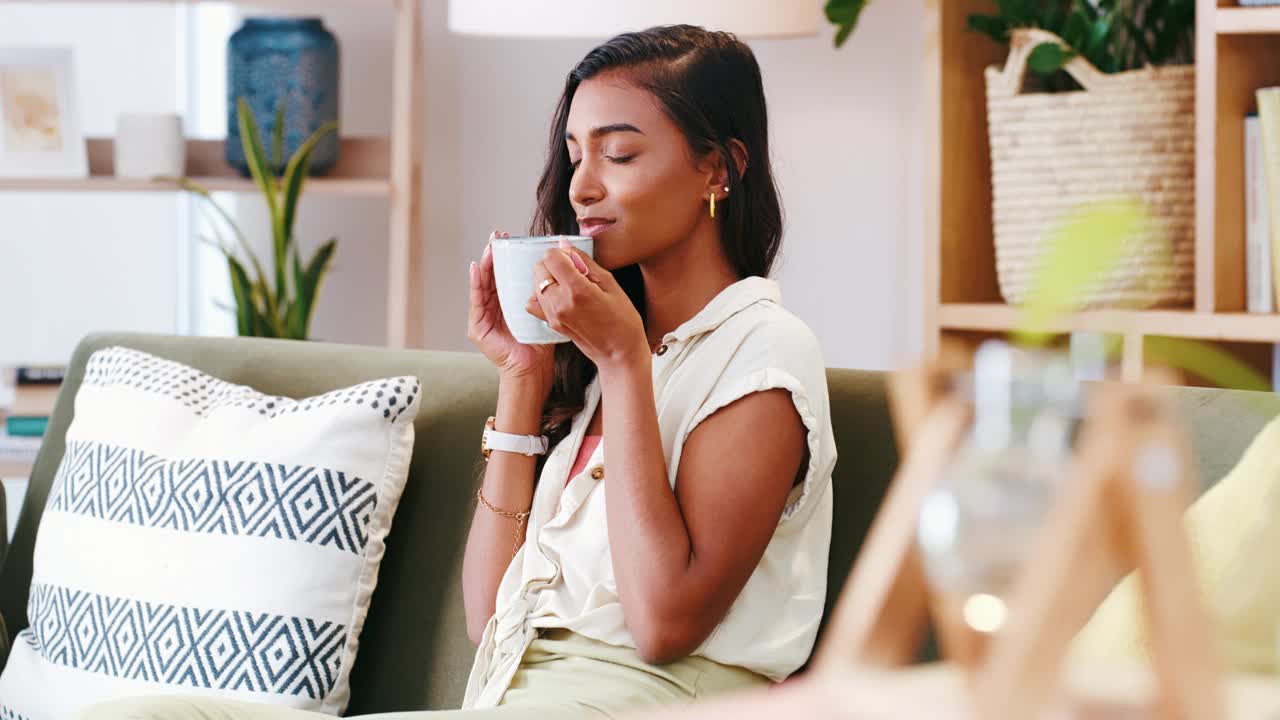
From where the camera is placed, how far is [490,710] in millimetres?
1100

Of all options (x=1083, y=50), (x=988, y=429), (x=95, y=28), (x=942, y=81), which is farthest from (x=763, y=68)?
(x=988, y=429)

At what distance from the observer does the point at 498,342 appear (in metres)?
1.47

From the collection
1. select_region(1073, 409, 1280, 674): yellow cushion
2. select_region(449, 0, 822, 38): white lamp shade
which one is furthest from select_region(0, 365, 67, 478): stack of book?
select_region(1073, 409, 1280, 674): yellow cushion

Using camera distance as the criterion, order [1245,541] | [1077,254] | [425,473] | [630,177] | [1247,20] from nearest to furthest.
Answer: [1077,254] < [1245,541] < [630,177] < [425,473] < [1247,20]

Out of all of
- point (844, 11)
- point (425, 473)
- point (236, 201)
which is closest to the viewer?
point (425, 473)

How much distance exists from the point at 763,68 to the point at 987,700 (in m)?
2.66

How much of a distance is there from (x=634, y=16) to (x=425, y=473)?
553 millimetres

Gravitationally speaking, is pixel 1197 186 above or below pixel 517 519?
above

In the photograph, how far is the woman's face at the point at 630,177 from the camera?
1327 millimetres

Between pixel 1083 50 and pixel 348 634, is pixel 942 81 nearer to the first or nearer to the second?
pixel 1083 50

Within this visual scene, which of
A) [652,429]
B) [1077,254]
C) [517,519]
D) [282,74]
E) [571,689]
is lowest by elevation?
[571,689]

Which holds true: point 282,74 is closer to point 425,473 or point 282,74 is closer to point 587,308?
point 425,473

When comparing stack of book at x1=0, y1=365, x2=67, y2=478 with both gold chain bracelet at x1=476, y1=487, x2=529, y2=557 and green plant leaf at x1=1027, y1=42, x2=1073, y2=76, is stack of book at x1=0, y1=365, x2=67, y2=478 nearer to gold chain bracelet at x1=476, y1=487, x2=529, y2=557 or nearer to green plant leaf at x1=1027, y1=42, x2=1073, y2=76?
gold chain bracelet at x1=476, y1=487, x2=529, y2=557

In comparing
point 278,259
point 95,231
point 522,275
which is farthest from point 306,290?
point 522,275
